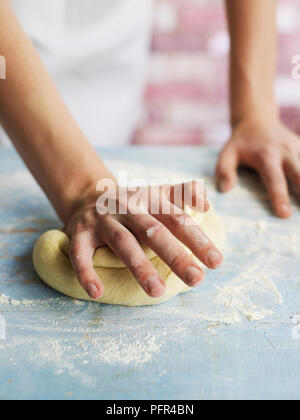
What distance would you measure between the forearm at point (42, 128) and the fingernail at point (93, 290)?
0.24 metres

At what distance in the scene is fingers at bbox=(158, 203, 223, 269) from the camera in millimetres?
733

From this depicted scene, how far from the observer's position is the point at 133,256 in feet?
2.43

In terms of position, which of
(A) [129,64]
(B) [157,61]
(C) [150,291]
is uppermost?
(C) [150,291]

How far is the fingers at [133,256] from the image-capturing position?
694 millimetres

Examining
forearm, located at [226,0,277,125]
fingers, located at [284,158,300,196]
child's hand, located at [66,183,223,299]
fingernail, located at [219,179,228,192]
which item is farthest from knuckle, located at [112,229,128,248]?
forearm, located at [226,0,277,125]

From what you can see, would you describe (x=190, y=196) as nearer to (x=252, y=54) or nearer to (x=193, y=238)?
(x=193, y=238)

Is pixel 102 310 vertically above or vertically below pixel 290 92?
above

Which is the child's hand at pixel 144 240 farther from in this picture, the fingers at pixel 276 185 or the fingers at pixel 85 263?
the fingers at pixel 276 185

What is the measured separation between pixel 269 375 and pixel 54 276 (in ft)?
1.38

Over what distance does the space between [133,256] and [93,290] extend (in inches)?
3.5

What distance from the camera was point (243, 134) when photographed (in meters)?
1.26
